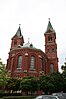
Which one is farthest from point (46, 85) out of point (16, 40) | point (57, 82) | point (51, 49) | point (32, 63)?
point (16, 40)

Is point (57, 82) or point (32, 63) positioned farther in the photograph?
point (32, 63)

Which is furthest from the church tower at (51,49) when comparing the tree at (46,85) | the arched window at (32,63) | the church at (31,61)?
the tree at (46,85)

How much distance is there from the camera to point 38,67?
50.4m

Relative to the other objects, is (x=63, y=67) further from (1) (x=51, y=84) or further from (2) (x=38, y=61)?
(2) (x=38, y=61)

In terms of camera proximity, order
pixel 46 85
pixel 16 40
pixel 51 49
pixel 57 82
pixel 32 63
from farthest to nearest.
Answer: pixel 16 40 < pixel 51 49 < pixel 32 63 < pixel 57 82 < pixel 46 85

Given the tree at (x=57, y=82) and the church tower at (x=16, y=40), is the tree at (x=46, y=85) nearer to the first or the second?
the tree at (x=57, y=82)

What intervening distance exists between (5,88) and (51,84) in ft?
46.1

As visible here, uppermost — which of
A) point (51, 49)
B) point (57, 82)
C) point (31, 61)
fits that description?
point (51, 49)

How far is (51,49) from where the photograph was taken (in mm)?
60156

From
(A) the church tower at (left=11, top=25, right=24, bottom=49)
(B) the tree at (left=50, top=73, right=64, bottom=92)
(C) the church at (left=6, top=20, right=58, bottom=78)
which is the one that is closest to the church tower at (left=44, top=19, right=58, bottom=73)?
(C) the church at (left=6, top=20, right=58, bottom=78)

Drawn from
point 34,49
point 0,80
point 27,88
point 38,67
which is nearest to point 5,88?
point 0,80

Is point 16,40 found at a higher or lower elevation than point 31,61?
higher

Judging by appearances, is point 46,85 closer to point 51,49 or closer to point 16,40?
point 51,49

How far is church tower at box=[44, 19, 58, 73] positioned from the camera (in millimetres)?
57406
